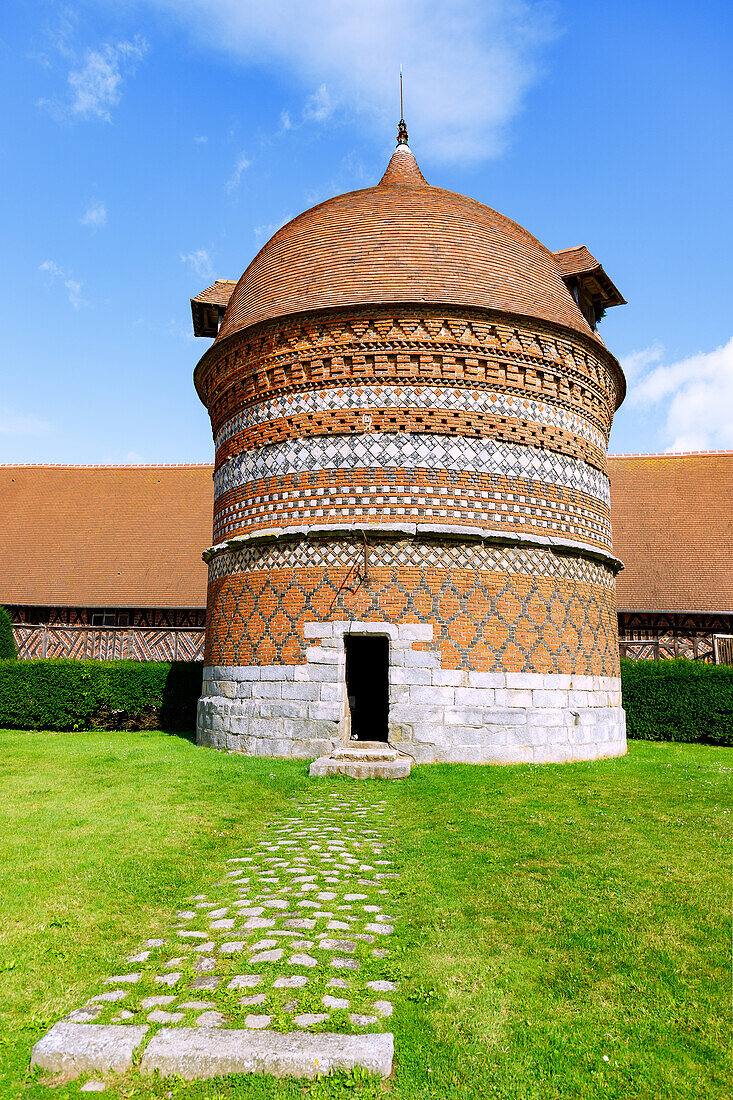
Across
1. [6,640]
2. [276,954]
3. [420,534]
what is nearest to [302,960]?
[276,954]

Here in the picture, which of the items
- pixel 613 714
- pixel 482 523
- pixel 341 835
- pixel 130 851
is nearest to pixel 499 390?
pixel 482 523

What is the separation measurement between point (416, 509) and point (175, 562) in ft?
39.9

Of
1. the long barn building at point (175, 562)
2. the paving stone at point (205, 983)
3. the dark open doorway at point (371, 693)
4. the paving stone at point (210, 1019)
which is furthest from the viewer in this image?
the long barn building at point (175, 562)

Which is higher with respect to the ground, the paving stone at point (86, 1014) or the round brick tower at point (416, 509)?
the round brick tower at point (416, 509)

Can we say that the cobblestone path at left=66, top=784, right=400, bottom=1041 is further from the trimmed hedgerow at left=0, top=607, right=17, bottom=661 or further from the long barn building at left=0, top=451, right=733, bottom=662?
the long barn building at left=0, top=451, right=733, bottom=662

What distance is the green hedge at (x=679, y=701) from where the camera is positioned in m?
14.8

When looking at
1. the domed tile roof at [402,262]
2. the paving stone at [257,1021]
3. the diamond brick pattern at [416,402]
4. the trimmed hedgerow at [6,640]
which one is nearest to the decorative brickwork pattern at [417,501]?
the diamond brick pattern at [416,402]

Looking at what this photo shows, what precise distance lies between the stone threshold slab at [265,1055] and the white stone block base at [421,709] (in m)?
7.44

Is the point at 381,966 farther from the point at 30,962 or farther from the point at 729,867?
the point at 729,867

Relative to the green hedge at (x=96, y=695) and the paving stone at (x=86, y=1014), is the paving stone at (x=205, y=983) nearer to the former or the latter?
the paving stone at (x=86, y=1014)

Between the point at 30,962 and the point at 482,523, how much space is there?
8.54m

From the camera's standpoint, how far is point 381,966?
3865mm

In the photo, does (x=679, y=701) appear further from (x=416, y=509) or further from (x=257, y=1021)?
(x=257, y=1021)

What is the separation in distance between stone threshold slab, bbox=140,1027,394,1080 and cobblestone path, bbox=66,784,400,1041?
16 cm
